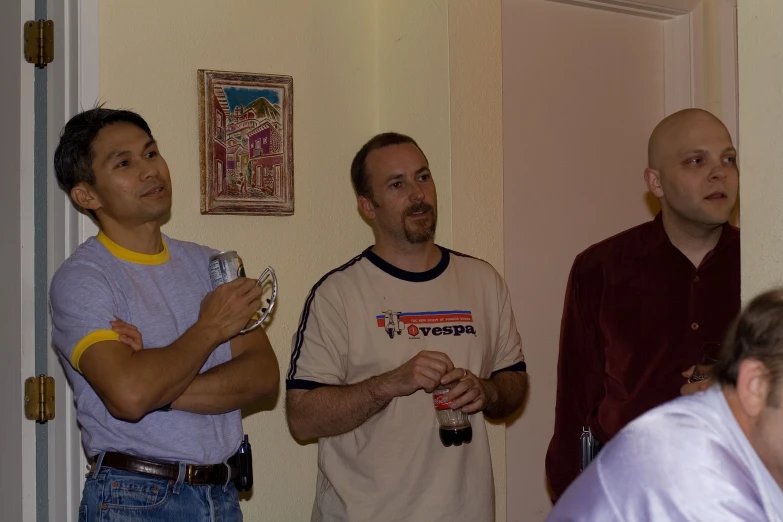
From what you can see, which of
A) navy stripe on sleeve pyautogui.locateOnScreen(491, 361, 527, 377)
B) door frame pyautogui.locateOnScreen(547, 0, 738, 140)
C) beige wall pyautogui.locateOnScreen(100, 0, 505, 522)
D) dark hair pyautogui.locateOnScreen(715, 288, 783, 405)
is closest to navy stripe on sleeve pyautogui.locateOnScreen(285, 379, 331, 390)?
beige wall pyautogui.locateOnScreen(100, 0, 505, 522)

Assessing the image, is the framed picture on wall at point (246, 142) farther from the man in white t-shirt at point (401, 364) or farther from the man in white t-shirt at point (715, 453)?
→ the man in white t-shirt at point (715, 453)

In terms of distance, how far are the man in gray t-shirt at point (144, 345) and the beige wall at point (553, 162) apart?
132cm

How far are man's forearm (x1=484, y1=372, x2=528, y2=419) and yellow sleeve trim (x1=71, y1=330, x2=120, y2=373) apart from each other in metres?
1.03

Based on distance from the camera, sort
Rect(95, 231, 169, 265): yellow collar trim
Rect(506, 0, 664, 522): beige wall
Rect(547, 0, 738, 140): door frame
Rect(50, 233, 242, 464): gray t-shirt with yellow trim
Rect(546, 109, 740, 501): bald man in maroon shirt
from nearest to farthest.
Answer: Rect(50, 233, 242, 464): gray t-shirt with yellow trim < Rect(95, 231, 169, 265): yellow collar trim < Rect(546, 109, 740, 501): bald man in maroon shirt < Rect(506, 0, 664, 522): beige wall < Rect(547, 0, 738, 140): door frame

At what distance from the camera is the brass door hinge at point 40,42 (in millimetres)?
2869

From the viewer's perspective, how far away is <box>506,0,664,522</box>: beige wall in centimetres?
347

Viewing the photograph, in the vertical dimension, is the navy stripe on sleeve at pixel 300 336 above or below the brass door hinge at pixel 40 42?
below

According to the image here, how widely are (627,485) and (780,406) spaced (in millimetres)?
236

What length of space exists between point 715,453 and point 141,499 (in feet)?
4.39

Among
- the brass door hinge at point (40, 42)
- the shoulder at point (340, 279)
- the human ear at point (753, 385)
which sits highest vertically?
the brass door hinge at point (40, 42)

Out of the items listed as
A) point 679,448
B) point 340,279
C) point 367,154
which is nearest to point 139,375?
point 340,279

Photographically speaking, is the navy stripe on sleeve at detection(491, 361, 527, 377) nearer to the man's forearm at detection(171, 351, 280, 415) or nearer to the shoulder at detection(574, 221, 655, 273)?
the shoulder at detection(574, 221, 655, 273)

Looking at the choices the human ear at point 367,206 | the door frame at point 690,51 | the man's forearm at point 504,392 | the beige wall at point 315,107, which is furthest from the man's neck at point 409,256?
the door frame at point 690,51

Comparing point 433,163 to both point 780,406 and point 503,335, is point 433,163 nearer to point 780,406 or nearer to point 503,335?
point 503,335
